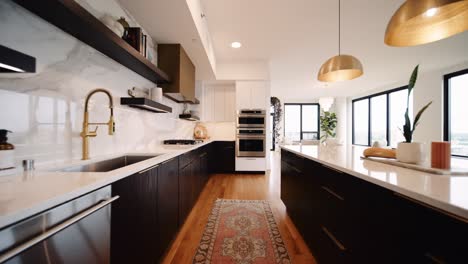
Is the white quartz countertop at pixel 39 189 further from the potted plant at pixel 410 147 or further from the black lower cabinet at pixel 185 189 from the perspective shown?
the potted plant at pixel 410 147

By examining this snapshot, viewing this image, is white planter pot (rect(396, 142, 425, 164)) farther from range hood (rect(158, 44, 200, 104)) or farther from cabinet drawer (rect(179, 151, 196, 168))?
range hood (rect(158, 44, 200, 104))

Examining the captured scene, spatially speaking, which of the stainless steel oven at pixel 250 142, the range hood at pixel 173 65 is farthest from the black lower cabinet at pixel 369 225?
the stainless steel oven at pixel 250 142

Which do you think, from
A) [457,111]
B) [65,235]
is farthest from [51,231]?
[457,111]

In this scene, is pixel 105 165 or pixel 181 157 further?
pixel 181 157

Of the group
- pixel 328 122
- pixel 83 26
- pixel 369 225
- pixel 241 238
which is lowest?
pixel 241 238

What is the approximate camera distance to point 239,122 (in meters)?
4.42

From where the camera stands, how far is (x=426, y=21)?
3.53 feet

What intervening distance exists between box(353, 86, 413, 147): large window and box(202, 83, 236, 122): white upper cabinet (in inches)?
194

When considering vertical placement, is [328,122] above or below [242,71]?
below

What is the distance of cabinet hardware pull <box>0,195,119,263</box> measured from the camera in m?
0.44

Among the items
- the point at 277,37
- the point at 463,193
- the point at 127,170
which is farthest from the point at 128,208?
the point at 277,37

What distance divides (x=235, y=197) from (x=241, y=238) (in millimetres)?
1078

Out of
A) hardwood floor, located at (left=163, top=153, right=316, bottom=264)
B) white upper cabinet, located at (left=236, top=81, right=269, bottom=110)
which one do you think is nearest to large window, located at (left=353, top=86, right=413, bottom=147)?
white upper cabinet, located at (left=236, top=81, right=269, bottom=110)

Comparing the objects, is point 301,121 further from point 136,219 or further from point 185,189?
point 136,219
